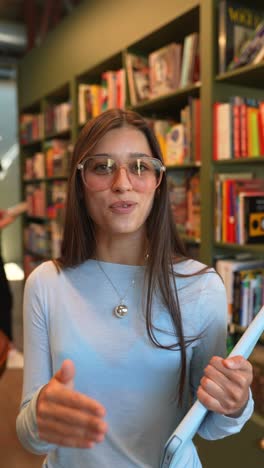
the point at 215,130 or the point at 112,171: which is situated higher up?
the point at 215,130

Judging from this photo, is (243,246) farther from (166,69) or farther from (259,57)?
(166,69)

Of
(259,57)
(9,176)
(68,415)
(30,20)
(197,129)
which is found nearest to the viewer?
(68,415)

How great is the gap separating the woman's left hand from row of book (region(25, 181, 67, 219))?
3410mm

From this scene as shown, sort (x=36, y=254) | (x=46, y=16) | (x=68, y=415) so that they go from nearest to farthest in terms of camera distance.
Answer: (x=68, y=415) → (x=36, y=254) → (x=46, y=16)

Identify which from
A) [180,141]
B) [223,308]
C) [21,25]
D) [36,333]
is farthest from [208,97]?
[21,25]

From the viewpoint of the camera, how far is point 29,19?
573 cm

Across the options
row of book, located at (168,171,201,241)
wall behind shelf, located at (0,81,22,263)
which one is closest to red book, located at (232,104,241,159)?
row of book, located at (168,171,201,241)

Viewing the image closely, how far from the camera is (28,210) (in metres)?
5.16

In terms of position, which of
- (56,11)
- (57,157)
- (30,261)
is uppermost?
(56,11)

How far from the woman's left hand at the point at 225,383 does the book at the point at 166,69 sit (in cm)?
220

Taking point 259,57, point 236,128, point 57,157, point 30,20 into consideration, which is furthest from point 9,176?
point 259,57

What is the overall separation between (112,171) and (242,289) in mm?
1403

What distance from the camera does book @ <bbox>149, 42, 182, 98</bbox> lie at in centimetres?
258

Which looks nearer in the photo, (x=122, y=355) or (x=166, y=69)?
(x=122, y=355)
